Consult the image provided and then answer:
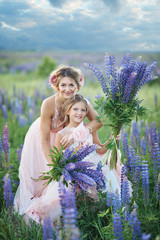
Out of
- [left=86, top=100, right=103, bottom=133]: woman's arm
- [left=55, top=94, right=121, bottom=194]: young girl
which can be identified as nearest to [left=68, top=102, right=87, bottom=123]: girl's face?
[left=55, top=94, right=121, bottom=194]: young girl

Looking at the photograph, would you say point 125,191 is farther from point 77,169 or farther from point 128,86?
point 128,86

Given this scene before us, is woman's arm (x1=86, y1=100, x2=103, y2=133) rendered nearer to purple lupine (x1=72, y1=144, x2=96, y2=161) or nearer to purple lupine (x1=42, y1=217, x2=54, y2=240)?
purple lupine (x1=72, y1=144, x2=96, y2=161)

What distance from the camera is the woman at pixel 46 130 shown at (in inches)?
93.7

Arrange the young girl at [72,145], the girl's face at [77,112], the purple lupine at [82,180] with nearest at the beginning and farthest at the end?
the purple lupine at [82,180] → the young girl at [72,145] → the girl's face at [77,112]

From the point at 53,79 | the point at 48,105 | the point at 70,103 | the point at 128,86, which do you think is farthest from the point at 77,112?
the point at 128,86

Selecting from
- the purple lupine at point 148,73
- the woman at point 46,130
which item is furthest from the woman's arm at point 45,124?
the purple lupine at point 148,73

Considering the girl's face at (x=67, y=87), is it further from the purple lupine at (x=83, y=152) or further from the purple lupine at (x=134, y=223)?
the purple lupine at (x=134, y=223)

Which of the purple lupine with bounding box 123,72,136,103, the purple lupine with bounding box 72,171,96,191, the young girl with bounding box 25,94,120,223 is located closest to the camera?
the purple lupine with bounding box 72,171,96,191

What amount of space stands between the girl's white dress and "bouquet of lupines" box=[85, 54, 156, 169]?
0.34 meters

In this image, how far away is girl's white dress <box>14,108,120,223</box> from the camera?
1928mm

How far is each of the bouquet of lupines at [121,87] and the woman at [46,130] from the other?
47 cm

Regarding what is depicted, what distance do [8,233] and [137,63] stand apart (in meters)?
1.49

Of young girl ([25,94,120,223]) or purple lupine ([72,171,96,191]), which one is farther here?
young girl ([25,94,120,223])

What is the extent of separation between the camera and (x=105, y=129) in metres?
4.17
